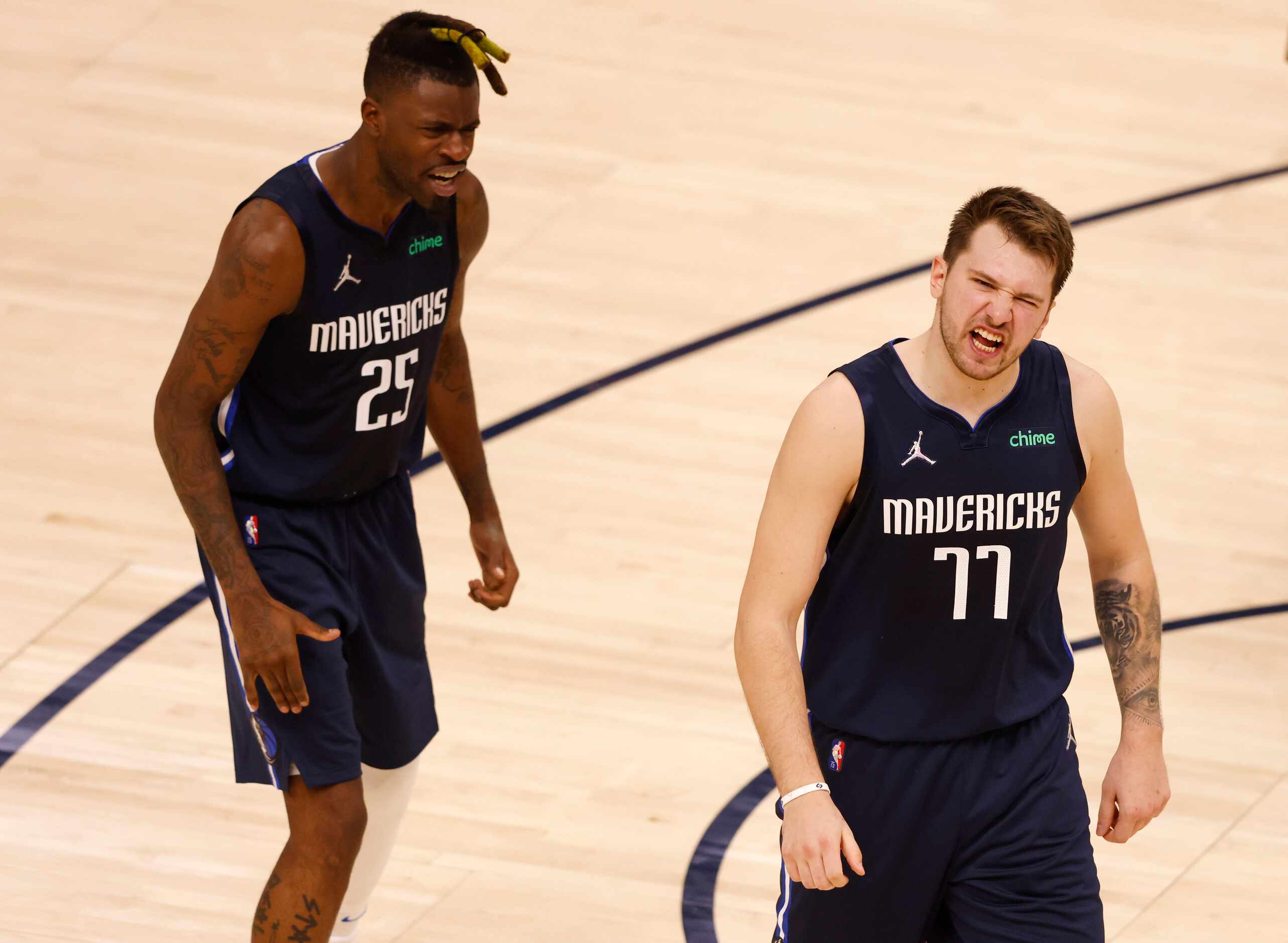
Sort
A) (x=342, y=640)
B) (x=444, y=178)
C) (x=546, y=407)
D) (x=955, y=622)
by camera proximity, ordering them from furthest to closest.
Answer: (x=546, y=407) → (x=342, y=640) → (x=444, y=178) → (x=955, y=622)

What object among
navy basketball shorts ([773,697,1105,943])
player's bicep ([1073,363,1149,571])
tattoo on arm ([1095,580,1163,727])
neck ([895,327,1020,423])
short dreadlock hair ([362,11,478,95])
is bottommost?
navy basketball shorts ([773,697,1105,943])

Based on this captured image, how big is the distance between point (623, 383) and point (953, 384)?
447cm

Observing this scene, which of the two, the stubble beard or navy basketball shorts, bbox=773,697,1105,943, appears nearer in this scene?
the stubble beard

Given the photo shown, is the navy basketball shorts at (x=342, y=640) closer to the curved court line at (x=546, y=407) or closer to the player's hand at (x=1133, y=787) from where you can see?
the curved court line at (x=546, y=407)

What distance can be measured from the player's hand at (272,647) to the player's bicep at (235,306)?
0.40m

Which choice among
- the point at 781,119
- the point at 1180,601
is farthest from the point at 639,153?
the point at 1180,601

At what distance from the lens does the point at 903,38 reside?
11273 millimetres

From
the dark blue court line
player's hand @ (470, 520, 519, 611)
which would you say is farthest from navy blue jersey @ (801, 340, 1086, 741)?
the dark blue court line

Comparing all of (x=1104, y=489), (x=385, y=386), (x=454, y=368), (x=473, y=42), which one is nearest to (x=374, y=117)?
(x=473, y=42)

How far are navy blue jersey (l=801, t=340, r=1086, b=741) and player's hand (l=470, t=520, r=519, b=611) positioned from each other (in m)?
1.19

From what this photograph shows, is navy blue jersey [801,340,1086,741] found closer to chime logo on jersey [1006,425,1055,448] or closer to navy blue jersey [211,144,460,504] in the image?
chime logo on jersey [1006,425,1055,448]

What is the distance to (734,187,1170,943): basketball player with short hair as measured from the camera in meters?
3.44

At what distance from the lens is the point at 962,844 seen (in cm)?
364

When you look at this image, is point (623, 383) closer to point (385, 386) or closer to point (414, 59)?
point (385, 386)
